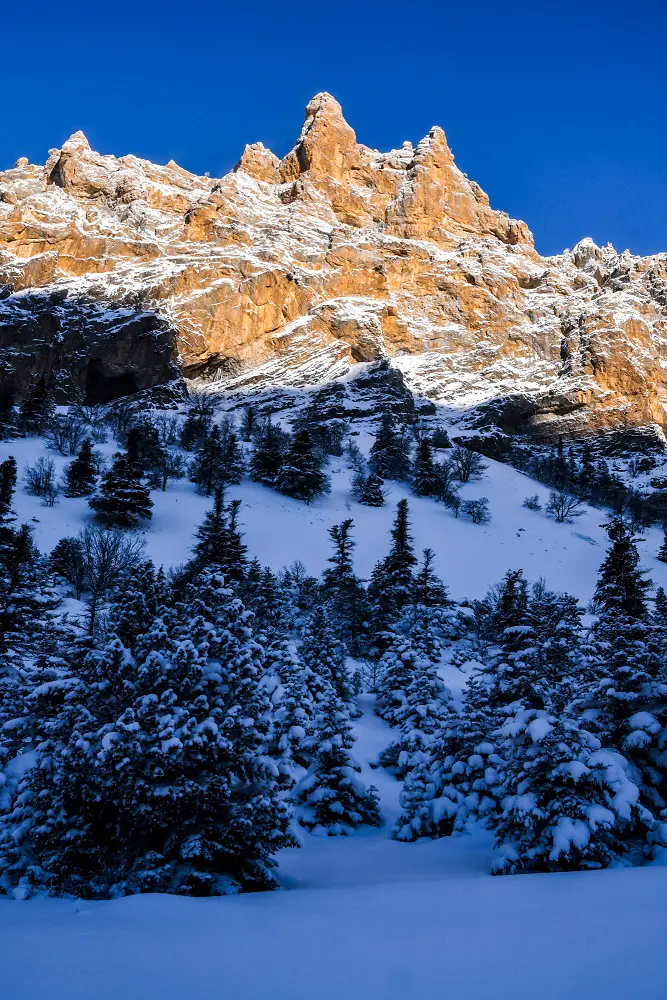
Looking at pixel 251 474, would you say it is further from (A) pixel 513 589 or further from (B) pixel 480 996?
(B) pixel 480 996

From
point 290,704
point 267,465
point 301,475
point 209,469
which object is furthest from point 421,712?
point 267,465

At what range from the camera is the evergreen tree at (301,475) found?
66438 millimetres

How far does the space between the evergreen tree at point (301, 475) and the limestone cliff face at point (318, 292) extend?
6331 centimetres

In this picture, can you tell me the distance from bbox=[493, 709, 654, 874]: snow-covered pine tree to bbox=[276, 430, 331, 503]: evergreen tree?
182 feet

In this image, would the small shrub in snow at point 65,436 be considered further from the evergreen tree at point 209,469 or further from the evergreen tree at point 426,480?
the evergreen tree at point 426,480

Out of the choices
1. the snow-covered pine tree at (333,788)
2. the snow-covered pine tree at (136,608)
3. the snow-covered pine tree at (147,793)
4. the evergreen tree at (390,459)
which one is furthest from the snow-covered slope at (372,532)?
the snow-covered pine tree at (147,793)

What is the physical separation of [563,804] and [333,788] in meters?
7.23

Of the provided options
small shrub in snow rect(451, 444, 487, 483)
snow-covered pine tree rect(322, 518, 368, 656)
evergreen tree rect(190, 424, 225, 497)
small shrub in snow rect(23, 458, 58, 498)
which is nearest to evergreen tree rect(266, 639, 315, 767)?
snow-covered pine tree rect(322, 518, 368, 656)

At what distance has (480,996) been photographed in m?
5.25

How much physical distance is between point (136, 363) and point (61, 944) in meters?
128

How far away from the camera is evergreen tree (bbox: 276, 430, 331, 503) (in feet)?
218

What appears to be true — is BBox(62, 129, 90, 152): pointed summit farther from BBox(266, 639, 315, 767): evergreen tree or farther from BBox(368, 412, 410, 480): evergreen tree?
BBox(266, 639, 315, 767): evergreen tree

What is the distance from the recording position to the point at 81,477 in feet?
182

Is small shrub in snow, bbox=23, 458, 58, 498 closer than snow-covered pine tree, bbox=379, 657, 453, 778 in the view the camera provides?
No
